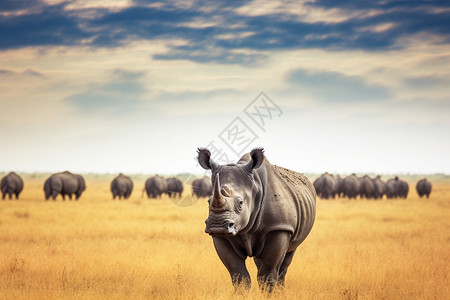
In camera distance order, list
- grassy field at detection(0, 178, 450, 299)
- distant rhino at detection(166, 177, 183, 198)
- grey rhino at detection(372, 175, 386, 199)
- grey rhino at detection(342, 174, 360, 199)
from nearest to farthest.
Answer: grassy field at detection(0, 178, 450, 299)
distant rhino at detection(166, 177, 183, 198)
grey rhino at detection(372, 175, 386, 199)
grey rhino at detection(342, 174, 360, 199)

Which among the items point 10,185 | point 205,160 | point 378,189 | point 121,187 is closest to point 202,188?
point 121,187

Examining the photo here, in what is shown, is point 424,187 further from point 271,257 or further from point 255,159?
point 255,159

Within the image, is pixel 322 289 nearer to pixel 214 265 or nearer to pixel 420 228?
pixel 214 265

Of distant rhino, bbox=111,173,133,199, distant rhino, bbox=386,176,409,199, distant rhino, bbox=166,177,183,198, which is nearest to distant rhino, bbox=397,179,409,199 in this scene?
distant rhino, bbox=386,176,409,199

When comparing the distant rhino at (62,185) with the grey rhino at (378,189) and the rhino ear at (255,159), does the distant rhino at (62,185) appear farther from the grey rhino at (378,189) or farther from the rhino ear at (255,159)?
the rhino ear at (255,159)

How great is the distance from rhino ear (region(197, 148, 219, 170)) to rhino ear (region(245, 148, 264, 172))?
406 millimetres

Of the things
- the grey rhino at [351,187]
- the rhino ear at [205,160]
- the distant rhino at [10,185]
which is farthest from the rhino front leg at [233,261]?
the grey rhino at [351,187]

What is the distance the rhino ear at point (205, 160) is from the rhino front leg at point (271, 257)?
1129mm

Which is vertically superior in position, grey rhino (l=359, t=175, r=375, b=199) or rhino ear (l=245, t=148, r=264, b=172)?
rhino ear (l=245, t=148, r=264, b=172)

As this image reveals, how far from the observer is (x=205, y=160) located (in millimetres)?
6434

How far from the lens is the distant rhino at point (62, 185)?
1435 inches

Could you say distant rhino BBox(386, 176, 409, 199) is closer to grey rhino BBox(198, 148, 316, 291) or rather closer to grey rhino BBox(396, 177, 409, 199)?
grey rhino BBox(396, 177, 409, 199)

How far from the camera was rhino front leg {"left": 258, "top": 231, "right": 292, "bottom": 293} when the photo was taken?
21.4 feet

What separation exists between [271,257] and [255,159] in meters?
1.31
